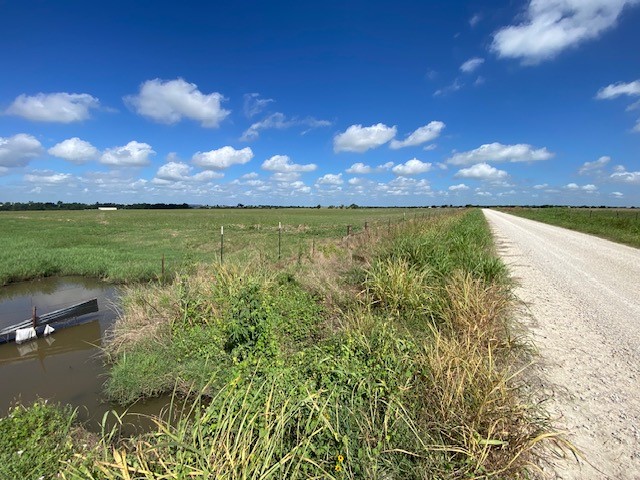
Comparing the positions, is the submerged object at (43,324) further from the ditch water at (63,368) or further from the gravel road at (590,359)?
the gravel road at (590,359)

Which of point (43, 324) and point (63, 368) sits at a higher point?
point (43, 324)

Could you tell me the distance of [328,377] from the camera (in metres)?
3.75

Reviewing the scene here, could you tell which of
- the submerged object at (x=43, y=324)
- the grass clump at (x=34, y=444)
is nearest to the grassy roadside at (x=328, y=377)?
the grass clump at (x=34, y=444)

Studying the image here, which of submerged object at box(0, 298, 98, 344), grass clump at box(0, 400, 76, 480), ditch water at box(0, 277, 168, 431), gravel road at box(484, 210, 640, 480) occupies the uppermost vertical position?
gravel road at box(484, 210, 640, 480)

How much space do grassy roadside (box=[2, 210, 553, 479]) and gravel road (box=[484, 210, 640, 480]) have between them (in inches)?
16.5

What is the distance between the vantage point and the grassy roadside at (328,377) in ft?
8.71

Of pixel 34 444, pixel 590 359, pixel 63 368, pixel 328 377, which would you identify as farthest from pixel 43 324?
pixel 590 359

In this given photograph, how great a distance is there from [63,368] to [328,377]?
20.7 feet

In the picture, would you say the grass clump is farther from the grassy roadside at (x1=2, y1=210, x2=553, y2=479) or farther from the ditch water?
the ditch water

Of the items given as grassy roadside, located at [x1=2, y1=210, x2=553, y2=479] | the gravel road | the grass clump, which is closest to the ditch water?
grassy roadside, located at [x1=2, y1=210, x2=553, y2=479]

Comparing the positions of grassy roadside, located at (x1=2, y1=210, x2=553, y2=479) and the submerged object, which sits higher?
grassy roadside, located at (x1=2, y1=210, x2=553, y2=479)

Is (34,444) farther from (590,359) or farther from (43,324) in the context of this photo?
(590,359)

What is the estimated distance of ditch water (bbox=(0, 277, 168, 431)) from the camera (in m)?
5.32

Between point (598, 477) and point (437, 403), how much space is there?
136 cm
